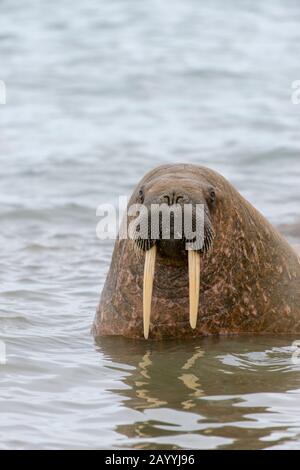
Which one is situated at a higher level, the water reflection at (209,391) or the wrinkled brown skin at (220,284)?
the wrinkled brown skin at (220,284)

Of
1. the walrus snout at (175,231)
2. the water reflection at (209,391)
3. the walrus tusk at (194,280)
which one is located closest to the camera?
the water reflection at (209,391)

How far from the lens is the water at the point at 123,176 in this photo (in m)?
6.67

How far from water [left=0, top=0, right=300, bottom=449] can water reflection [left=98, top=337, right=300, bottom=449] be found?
0.01 metres

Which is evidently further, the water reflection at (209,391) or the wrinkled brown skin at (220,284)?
the wrinkled brown skin at (220,284)

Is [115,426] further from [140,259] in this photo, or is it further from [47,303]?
[47,303]

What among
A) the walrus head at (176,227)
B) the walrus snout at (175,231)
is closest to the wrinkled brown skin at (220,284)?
the walrus head at (176,227)

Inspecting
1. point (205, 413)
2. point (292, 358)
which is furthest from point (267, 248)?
point (205, 413)

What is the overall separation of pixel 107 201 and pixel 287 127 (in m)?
5.95

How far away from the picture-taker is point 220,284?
26.2ft

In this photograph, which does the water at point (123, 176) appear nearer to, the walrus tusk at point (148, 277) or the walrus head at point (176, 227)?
the walrus tusk at point (148, 277)

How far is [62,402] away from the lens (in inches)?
273

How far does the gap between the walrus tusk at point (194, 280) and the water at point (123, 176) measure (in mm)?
456

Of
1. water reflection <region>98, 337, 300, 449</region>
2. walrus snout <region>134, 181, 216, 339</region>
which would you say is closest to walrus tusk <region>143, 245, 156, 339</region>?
walrus snout <region>134, 181, 216, 339</region>

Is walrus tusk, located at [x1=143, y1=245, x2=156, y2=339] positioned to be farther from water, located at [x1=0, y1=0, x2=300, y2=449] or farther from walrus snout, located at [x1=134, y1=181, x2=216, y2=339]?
water, located at [x1=0, y1=0, x2=300, y2=449]
